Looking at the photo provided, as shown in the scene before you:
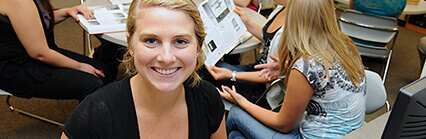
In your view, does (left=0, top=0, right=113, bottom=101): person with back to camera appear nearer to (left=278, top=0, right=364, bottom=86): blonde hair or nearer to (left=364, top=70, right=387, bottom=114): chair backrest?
(left=278, top=0, right=364, bottom=86): blonde hair

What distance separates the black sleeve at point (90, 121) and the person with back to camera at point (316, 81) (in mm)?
726

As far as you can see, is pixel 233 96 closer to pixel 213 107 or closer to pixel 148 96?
pixel 213 107

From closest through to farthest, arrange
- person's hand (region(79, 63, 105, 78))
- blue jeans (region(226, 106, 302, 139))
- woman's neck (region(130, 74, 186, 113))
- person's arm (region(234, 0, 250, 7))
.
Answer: woman's neck (region(130, 74, 186, 113))
blue jeans (region(226, 106, 302, 139))
person's hand (region(79, 63, 105, 78))
person's arm (region(234, 0, 250, 7))

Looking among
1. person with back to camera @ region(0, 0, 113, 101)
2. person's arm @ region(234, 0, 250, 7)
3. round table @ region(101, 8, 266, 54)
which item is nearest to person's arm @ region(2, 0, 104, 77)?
person with back to camera @ region(0, 0, 113, 101)

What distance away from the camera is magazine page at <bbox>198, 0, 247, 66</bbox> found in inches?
75.9

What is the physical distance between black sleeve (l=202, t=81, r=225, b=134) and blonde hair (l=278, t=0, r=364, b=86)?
0.41 meters

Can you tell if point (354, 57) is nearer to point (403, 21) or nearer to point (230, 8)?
point (230, 8)

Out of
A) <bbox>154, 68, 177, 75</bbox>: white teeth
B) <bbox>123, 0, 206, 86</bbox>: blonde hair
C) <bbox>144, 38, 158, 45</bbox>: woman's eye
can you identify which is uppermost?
<bbox>123, 0, 206, 86</bbox>: blonde hair

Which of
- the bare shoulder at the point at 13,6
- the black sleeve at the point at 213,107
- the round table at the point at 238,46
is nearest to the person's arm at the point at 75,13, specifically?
the round table at the point at 238,46

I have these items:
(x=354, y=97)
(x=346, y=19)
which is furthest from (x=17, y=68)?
(x=346, y=19)

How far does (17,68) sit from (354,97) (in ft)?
5.25

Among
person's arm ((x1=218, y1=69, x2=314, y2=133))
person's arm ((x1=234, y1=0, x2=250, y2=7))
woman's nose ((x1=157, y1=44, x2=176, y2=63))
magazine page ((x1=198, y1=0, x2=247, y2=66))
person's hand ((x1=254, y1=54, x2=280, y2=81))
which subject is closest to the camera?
woman's nose ((x1=157, y1=44, x2=176, y2=63))

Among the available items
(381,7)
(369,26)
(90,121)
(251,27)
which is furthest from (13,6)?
(381,7)

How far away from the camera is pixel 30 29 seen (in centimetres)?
171
